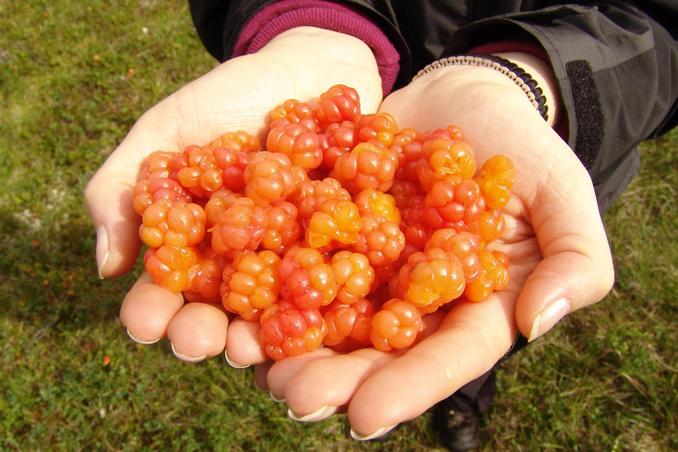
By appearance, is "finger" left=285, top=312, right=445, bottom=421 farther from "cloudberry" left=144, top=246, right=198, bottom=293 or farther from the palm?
"cloudberry" left=144, top=246, right=198, bottom=293

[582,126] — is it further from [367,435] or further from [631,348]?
[631,348]

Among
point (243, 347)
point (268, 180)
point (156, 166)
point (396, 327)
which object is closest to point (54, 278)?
point (156, 166)

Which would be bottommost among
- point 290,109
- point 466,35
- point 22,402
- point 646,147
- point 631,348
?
point 22,402

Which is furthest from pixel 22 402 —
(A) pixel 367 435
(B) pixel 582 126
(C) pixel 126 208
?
(B) pixel 582 126

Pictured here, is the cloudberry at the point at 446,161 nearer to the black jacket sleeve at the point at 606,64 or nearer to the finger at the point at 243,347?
the black jacket sleeve at the point at 606,64

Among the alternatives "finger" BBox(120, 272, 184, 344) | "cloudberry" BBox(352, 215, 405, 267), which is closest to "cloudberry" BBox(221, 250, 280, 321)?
"finger" BBox(120, 272, 184, 344)

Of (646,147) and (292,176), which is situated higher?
(292,176)

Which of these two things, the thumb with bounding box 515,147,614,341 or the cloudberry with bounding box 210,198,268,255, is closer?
the thumb with bounding box 515,147,614,341

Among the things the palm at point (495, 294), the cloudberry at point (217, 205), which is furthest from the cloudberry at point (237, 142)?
the palm at point (495, 294)
